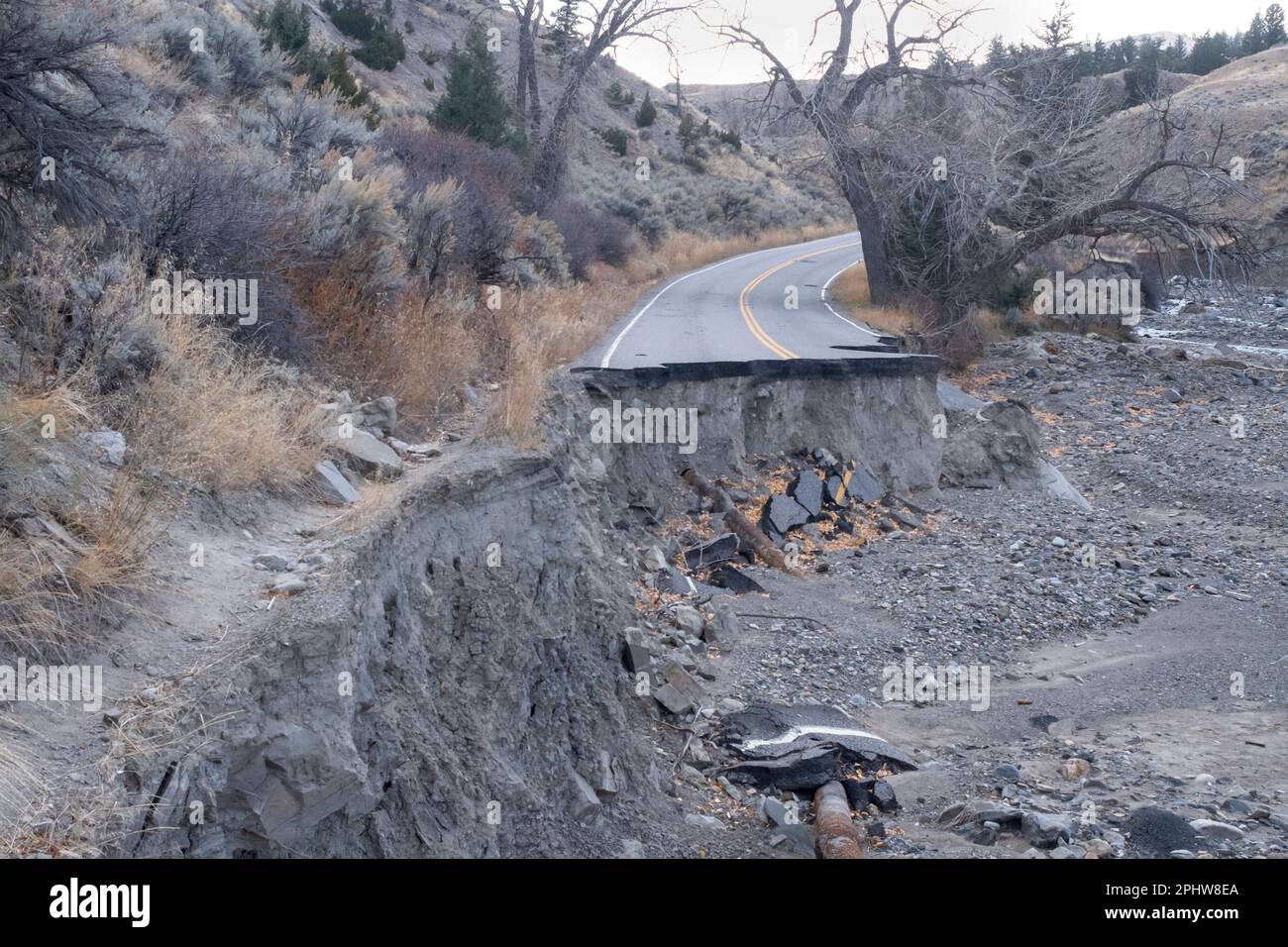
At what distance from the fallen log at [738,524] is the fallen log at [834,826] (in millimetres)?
5000

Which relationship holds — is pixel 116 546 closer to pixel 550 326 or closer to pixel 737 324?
pixel 550 326

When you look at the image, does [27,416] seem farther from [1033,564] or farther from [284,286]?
[1033,564]

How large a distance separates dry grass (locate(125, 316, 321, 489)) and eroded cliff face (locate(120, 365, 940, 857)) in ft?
3.09

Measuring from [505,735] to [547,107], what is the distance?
120 feet

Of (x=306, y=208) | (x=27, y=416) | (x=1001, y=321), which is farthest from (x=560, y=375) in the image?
(x=1001, y=321)

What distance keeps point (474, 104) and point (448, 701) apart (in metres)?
22.0

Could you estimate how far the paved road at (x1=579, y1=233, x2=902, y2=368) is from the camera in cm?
1638

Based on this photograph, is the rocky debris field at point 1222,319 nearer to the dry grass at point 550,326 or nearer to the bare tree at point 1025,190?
the bare tree at point 1025,190

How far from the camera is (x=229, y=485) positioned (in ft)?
23.3

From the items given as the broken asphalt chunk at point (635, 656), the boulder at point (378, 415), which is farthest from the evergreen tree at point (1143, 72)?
the boulder at point (378, 415)

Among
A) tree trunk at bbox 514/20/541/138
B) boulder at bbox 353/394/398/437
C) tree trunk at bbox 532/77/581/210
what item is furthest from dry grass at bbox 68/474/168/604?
tree trunk at bbox 514/20/541/138

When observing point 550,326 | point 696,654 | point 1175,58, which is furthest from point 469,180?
point 1175,58

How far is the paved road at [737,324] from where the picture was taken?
1638cm

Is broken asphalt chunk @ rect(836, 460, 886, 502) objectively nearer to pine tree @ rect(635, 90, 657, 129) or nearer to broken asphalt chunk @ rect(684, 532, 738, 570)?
broken asphalt chunk @ rect(684, 532, 738, 570)
